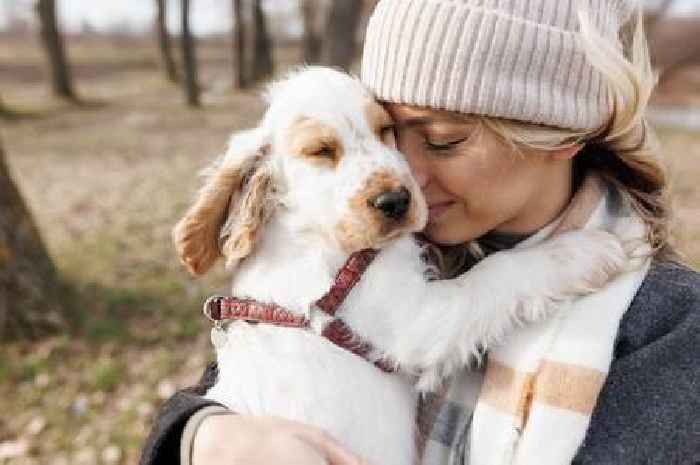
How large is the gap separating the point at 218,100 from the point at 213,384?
61.6 feet

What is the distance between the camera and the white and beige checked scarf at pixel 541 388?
64.9 inches

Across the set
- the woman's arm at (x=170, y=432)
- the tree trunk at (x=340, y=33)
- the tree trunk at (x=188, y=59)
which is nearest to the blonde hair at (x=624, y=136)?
the woman's arm at (x=170, y=432)

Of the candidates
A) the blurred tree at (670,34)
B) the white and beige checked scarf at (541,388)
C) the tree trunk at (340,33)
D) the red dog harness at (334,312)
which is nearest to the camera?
the white and beige checked scarf at (541,388)

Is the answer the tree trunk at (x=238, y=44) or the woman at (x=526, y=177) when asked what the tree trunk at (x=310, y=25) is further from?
the woman at (x=526, y=177)

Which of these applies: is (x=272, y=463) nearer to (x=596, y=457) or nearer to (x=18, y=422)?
(x=596, y=457)

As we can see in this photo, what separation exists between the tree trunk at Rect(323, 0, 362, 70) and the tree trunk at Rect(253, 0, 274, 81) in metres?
17.8

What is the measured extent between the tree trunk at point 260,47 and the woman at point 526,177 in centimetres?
2238

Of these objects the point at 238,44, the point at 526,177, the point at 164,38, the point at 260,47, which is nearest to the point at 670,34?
the point at 526,177

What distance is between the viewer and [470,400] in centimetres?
193

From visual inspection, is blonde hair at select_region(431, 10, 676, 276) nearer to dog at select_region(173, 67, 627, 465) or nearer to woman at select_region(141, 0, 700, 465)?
woman at select_region(141, 0, 700, 465)

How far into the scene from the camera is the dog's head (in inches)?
76.3

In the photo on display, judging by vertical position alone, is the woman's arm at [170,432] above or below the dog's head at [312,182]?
below

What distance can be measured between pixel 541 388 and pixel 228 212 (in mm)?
957

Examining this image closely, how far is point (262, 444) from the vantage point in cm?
174
